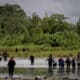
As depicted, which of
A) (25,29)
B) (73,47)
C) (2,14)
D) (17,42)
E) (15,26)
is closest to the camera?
(73,47)

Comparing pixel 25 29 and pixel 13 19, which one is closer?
pixel 25 29

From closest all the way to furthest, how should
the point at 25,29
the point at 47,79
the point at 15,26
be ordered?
the point at 47,79, the point at 25,29, the point at 15,26

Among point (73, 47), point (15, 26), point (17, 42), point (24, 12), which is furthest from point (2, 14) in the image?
point (73, 47)

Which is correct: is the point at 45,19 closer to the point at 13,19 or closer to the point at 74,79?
the point at 13,19

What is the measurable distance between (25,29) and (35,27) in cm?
448

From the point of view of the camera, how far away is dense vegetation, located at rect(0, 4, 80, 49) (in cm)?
9344

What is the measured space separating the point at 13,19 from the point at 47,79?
307 feet

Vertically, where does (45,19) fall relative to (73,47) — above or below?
above

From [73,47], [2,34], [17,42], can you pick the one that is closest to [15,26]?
[2,34]

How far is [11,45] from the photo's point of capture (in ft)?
299

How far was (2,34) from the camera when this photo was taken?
111250 millimetres

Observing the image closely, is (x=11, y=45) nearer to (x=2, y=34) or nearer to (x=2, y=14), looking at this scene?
(x=2, y=34)

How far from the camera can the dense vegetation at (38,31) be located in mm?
93438

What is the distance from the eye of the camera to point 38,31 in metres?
104
